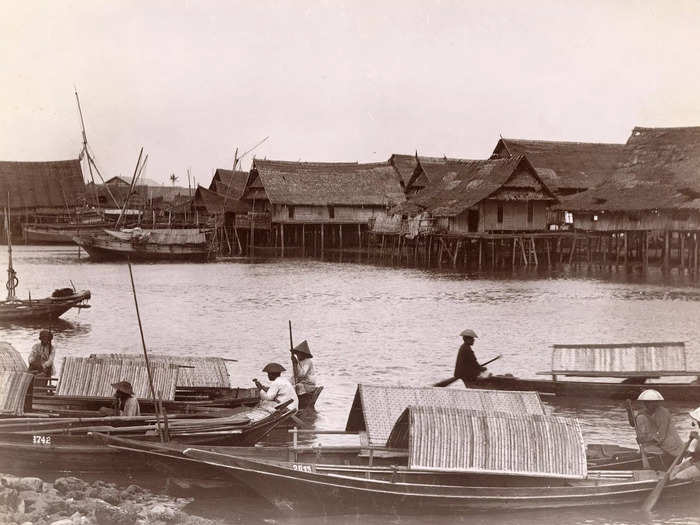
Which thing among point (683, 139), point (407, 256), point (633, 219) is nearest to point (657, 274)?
point (633, 219)

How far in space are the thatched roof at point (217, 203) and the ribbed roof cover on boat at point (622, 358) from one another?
43.2 m

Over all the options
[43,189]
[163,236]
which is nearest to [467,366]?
[163,236]

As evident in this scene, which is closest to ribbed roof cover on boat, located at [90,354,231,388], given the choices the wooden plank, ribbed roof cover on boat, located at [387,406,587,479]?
ribbed roof cover on boat, located at [387,406,587,479]

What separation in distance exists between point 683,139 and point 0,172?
45152 millimetres

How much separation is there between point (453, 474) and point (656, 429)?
214 centimetres

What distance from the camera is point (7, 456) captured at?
897cm

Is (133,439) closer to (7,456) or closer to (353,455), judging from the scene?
(7,456)

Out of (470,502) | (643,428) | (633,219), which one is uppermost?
(633,219)

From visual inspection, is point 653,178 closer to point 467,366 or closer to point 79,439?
Result: point 467,366

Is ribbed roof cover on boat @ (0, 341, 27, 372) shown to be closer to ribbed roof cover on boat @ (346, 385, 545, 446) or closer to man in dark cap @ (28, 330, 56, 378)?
man in dark cap @ (28, 330, 56, 378)

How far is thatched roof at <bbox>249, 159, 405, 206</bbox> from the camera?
52519mm

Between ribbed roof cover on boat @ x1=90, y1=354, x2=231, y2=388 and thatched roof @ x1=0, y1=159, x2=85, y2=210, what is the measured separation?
175 feet

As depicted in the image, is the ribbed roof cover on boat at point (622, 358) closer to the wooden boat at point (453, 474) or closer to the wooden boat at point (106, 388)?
the wooden boat at point (453, 474)

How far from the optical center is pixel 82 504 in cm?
769
